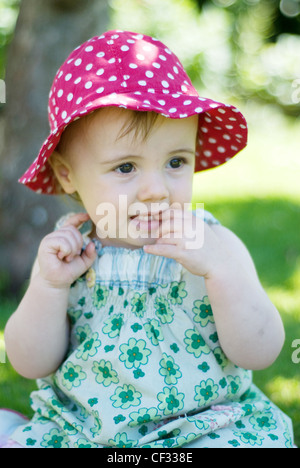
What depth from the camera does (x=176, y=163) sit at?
1.85 meters

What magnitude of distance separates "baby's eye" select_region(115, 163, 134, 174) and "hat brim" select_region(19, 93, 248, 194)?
7.5 inches

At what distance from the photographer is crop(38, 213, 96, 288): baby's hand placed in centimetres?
190

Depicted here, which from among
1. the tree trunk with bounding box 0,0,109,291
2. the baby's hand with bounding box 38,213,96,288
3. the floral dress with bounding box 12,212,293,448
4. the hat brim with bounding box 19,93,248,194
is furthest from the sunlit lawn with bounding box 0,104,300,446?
the hat brim with bounding box 19,93,248,194

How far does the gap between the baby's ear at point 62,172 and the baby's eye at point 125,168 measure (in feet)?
0.86

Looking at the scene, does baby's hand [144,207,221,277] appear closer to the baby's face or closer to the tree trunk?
the baby's face

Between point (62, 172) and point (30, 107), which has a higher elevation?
point (30, 107)

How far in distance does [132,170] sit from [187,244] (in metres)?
0.28

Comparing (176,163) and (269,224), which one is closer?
(176,163)

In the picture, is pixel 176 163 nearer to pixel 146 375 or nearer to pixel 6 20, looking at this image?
pixel 146 375

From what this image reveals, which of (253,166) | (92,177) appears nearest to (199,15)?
(253,166)

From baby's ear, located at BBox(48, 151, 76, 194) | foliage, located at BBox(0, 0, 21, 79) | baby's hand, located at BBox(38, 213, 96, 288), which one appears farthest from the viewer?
foliage, located at BBox(0, 0, 21, 79)

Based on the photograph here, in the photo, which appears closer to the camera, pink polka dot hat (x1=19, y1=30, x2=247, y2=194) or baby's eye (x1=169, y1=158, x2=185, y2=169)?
pink polka dot hat (x1=19, y1=30, x2=247, y2=194)

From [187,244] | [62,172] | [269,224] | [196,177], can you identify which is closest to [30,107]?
[62,172]

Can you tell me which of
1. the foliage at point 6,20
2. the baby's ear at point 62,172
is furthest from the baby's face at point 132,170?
the foliage at point 6,20
